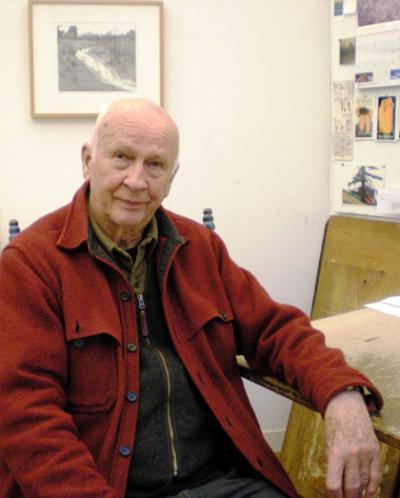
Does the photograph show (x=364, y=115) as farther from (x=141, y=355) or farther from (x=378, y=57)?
(x=141, y=355)

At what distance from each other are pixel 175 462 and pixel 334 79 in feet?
5.40

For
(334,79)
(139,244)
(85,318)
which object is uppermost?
(334,79)

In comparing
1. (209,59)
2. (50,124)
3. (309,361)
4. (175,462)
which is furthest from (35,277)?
(209,59)

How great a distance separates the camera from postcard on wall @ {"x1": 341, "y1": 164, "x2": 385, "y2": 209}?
2.54m

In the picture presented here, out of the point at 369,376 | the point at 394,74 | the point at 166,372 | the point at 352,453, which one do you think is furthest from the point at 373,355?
the point at 394,74

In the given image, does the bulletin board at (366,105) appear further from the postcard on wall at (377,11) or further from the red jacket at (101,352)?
the red jacket at (101,352)

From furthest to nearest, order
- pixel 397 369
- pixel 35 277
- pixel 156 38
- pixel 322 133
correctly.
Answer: pixel 322 133, pixel 156 38, pixel 397 369, pixel 35 277

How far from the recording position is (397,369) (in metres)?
1.53

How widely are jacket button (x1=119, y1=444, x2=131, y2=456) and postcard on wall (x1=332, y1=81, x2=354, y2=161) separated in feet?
5.13

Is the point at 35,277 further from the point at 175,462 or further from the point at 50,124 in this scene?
the point at 50,124

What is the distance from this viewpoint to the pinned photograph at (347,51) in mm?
2552

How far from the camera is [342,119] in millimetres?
2631

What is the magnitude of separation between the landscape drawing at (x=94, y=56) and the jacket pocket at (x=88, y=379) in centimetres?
129

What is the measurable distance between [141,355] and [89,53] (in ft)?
4.36
